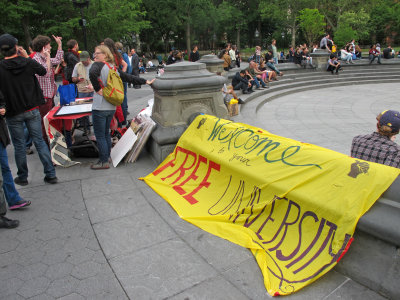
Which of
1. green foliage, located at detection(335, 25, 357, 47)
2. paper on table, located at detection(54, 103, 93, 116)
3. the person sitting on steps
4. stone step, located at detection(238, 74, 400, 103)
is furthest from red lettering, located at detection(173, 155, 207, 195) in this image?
green foliage, located at detection(335, 25, 357, 47)

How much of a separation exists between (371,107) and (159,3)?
4024 cm

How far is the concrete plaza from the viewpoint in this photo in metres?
2.62

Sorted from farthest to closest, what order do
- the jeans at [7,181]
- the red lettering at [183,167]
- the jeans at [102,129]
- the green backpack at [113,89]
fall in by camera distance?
the jeans at [102,129] → the green backpack at [113,89] → the red lettering at [183,167] → the jeans at [7,181]

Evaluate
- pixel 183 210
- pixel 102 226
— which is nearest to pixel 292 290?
pixel 183 210

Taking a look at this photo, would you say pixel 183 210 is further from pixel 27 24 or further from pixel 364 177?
pixel 27 24

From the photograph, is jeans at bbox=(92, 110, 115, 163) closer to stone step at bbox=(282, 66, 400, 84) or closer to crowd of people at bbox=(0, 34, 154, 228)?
crowd of people at bbox=(0, 34, 154, 228)

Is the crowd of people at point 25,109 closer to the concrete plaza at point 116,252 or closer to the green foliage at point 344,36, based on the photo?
the concrete plaza at point 116,252

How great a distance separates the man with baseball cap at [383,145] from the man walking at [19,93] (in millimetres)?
4142

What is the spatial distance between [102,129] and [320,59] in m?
17.2

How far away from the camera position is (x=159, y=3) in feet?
147

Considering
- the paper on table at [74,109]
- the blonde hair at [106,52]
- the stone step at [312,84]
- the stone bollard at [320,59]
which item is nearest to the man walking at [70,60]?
the paper on table at [74,109]

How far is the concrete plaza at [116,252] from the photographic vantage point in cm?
262

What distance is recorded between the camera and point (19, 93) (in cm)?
419

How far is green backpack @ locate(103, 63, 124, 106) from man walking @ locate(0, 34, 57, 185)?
90 centimetres
